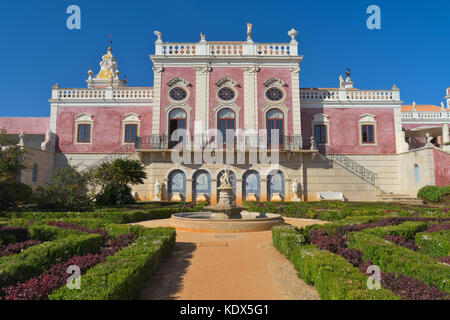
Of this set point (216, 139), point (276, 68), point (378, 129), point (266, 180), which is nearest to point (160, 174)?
point (216, 139)

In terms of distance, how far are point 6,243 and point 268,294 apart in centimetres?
688

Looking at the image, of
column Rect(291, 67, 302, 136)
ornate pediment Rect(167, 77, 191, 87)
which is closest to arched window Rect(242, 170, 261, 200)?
column Rect(291, 67, 302, 136)

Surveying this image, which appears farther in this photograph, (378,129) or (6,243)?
(378,129)

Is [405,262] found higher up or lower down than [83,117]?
lower down

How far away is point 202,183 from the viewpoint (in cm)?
2291

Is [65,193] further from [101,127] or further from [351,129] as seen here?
[351,129]

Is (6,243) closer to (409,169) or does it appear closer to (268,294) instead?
(268,294)

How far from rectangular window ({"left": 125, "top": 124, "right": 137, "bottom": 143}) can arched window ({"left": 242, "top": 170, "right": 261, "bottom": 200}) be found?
1017cm

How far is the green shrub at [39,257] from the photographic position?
4727 mm

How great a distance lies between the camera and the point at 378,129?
25.0 meters

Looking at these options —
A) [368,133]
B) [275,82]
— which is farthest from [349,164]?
[275,82]

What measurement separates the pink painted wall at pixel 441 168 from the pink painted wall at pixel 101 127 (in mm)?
21687

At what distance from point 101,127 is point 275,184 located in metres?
15.4

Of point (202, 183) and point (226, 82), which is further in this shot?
point (226, 82)
